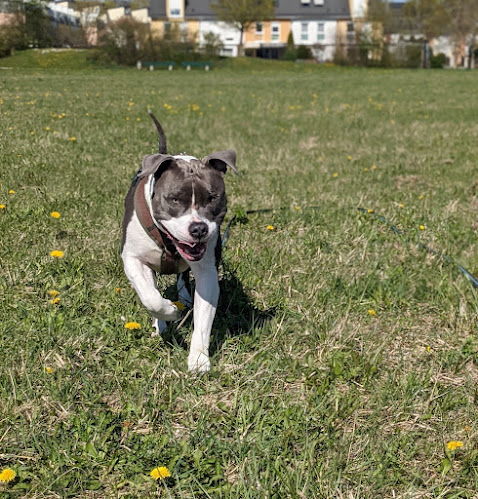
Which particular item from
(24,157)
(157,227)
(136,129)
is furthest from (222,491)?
(136,129)

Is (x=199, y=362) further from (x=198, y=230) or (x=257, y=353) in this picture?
(x=198, y=230)

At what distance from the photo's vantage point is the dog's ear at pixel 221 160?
11.1ft

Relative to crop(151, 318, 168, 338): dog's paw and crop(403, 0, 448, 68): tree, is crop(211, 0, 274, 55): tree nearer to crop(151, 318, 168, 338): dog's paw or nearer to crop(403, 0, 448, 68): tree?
crop(403, 0, 448, 68): tree

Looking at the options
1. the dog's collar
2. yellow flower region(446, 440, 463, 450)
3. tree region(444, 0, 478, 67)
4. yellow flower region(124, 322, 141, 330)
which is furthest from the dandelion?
tree region(444, 0, 478, 67)

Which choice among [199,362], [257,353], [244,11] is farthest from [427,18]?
[199,362]

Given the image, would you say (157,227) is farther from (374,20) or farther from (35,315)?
(374,20)

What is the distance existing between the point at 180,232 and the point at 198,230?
0.11 m

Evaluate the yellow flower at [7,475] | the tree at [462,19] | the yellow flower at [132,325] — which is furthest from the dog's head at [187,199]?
the tree at [462,19]

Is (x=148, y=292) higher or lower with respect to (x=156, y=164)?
lower

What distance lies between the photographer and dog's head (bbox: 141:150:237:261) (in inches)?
123

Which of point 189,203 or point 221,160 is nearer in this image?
point 189,203

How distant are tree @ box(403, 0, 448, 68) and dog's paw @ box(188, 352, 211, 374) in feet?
207

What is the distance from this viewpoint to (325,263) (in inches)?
187

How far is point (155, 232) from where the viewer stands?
11.1 feet
